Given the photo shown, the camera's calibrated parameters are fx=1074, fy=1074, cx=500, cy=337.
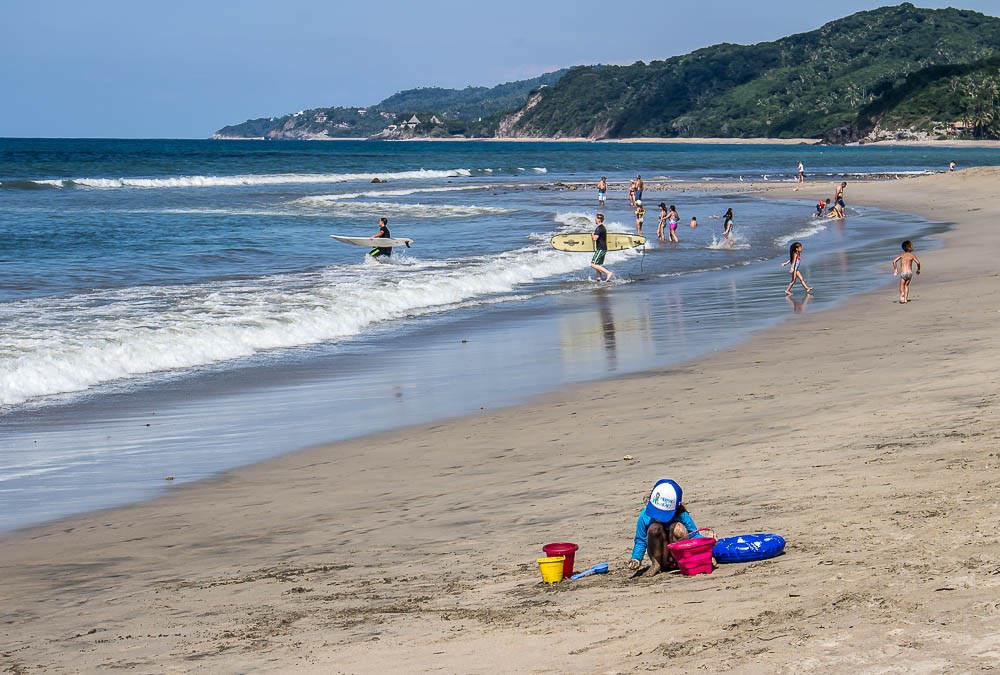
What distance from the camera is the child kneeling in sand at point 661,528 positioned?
5.99 metres

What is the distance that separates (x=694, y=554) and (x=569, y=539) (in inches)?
46.9

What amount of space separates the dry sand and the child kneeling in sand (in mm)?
157

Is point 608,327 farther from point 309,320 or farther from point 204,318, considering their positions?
point 204,318

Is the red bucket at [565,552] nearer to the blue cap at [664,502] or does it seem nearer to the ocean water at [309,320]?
the blue cap at [664,502]

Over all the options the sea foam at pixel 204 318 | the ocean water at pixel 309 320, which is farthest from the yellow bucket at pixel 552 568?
the sea foam at pixel 204 318

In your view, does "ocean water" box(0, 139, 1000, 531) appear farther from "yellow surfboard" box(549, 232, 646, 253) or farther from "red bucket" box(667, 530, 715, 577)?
"red bucket" box(667, 530, 715, 577)

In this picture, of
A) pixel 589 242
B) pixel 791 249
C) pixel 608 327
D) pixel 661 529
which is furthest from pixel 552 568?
pixel 589 242

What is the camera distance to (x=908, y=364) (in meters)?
11.5

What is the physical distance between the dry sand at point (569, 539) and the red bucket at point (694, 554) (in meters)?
0.10

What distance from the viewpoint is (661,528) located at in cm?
601

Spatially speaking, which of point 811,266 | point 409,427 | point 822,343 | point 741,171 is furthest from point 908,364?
point 741,171

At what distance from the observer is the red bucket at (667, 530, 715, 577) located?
5.80 metres

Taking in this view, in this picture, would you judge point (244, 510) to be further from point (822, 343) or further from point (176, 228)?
point (176, 228)

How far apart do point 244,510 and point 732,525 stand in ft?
12.2
